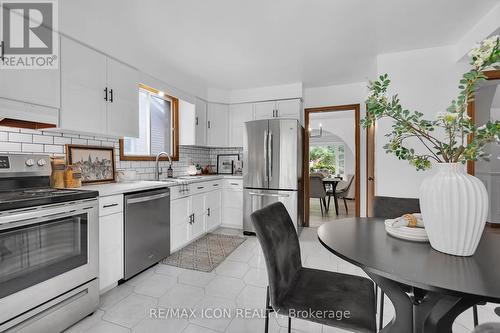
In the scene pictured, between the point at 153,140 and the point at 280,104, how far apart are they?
2.18 metres

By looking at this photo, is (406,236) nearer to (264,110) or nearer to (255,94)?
(264,110)

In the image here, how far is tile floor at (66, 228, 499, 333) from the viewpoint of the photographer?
1.72 meters

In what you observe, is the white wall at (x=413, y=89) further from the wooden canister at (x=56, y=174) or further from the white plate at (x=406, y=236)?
the wooden canister at (x=56, y=174)

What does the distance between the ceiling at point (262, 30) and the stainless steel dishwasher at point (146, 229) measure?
5.16 ft

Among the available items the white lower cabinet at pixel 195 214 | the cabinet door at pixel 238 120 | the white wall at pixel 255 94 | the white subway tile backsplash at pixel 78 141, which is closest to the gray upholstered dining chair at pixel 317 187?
the cabinet door at pixel 238 120

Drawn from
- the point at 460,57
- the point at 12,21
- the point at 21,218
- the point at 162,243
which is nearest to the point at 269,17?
the point at 12,21

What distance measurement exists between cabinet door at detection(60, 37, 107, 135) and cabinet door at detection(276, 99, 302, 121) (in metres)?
2.66

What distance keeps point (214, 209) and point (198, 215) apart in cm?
48

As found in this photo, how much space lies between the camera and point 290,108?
412 cm

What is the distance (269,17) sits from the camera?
7.45 feet

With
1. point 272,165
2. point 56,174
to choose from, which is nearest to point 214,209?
point 272,165

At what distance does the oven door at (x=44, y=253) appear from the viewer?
4.53ft

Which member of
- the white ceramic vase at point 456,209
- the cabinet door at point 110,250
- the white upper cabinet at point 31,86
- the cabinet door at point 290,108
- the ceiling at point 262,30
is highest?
the ceiling at point 262,30

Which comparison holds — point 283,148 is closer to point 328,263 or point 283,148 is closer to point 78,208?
point 328,263
